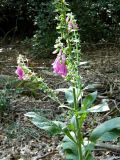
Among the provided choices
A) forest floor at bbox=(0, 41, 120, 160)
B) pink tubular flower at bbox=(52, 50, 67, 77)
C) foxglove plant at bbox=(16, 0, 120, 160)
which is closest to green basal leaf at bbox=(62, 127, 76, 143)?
foxglove plant at bbox=(16, 0, 120, 160)

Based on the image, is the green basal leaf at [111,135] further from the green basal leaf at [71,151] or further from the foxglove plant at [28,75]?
the foxglove plant at [28,75]

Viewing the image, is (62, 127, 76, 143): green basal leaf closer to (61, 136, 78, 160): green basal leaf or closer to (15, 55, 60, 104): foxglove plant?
(61, 136, 78, 160): green basal leaf

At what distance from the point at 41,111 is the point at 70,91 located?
4.00 ft

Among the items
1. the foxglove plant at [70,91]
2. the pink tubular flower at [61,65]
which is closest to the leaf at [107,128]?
the foxglove plant at [70,91]

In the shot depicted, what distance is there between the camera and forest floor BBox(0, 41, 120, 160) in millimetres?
3318

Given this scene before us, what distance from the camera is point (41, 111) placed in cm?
394

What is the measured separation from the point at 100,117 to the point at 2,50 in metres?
4.09

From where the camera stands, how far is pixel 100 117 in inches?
150

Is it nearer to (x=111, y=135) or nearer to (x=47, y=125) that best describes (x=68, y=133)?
(x=47, y=125)

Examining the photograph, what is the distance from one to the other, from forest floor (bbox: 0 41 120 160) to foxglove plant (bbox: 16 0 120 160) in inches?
20.1

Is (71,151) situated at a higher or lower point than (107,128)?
lower

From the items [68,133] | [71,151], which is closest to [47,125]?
[68,133]

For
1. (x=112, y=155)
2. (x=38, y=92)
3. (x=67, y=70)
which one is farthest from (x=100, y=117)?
(x=67, y=70)

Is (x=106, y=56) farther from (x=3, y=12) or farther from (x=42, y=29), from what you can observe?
(x=3, y=12)
